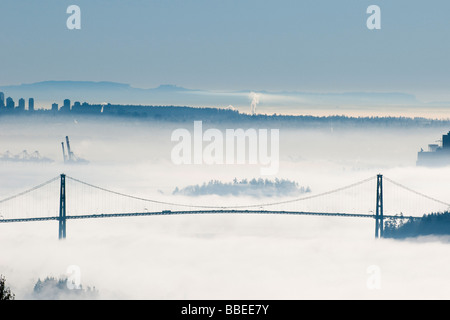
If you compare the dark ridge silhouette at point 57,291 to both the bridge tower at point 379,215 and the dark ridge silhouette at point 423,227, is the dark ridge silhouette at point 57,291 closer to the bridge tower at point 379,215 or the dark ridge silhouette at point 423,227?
the bridge tower at point 379,215

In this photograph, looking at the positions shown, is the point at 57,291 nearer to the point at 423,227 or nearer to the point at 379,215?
the point at 379,215

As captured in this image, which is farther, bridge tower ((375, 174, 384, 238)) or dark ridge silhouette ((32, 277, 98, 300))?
bridge tower ((375, 174, 384, 238))

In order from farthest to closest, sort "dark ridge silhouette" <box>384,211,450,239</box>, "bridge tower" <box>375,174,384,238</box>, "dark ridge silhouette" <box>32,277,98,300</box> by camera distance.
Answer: "dark ridge silhouette" <box>384,211,450,239</box> < "bridge tower" <box>375,174,384,238</box> < "dark ridge silhouette" <box>32,277,98,300</box>

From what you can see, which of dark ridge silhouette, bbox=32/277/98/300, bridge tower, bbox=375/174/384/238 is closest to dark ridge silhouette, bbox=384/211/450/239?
bridge tower, bbox=375/174/384/238

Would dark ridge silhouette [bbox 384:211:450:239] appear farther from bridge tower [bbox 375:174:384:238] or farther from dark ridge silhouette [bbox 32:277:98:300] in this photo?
dark ridge silhouette [bbox 32:277:98:300]

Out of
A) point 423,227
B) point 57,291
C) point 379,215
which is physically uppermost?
point 379,215

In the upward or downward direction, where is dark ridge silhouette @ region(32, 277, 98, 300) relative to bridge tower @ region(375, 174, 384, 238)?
downward

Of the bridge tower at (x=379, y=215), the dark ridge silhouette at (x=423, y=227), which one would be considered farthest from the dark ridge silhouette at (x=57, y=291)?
the dark ridge silhouette at (x=423, y=227)

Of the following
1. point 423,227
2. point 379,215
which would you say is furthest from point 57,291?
point 423,227

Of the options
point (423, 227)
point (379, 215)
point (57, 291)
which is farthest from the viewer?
point (423, 227)
